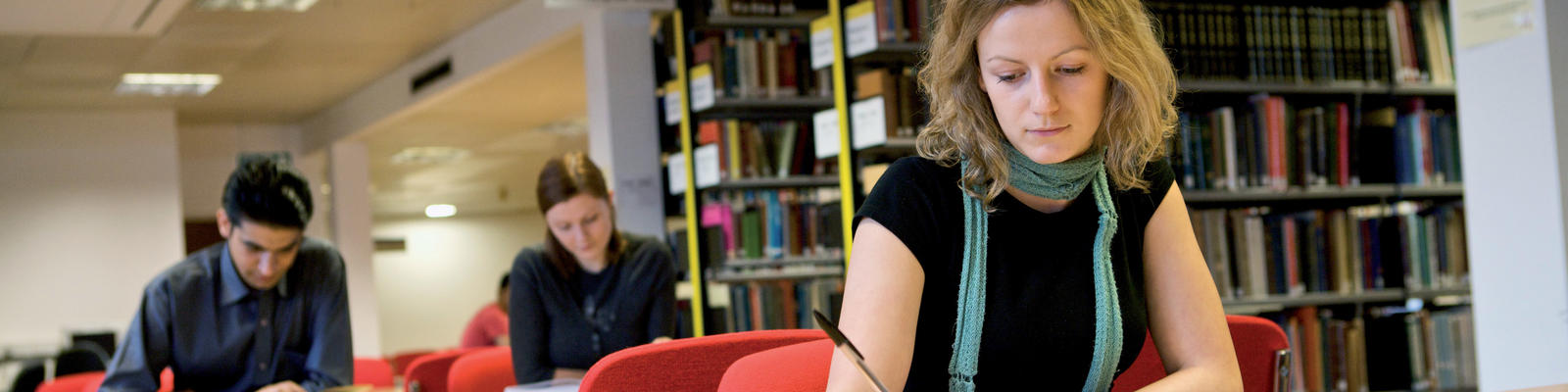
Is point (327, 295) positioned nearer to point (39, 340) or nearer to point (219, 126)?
point (39, 340)

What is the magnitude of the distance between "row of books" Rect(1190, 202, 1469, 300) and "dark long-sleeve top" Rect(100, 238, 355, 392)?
283cm

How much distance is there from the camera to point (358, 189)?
38.2ft

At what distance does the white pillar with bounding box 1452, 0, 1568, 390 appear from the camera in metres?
2.82

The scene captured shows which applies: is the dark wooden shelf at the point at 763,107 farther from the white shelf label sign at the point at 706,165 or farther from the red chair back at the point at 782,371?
the red chair back at the point at 782,371

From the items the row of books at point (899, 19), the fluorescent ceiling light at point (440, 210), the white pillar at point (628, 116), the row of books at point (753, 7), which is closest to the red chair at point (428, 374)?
the row of books at point (899, 19)

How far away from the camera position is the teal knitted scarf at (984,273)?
3.95 ft

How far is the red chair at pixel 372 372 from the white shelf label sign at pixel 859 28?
1812 millimetres

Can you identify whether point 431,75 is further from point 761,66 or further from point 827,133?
point 827,133

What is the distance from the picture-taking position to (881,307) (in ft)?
3.82

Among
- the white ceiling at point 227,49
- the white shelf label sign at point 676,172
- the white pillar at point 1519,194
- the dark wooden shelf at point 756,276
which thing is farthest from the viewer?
the white ceiling at point 227,49

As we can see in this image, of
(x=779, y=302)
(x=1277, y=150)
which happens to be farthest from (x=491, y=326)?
(x=1277, y=150)

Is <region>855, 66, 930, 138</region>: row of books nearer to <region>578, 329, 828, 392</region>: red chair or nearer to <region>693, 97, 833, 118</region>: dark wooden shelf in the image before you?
<region>693, 97, 833, 118</region>: dark wooden shelf

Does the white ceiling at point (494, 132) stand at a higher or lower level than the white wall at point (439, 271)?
higher

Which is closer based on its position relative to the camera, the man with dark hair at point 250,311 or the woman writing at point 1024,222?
the woman writing at point 1024,222
